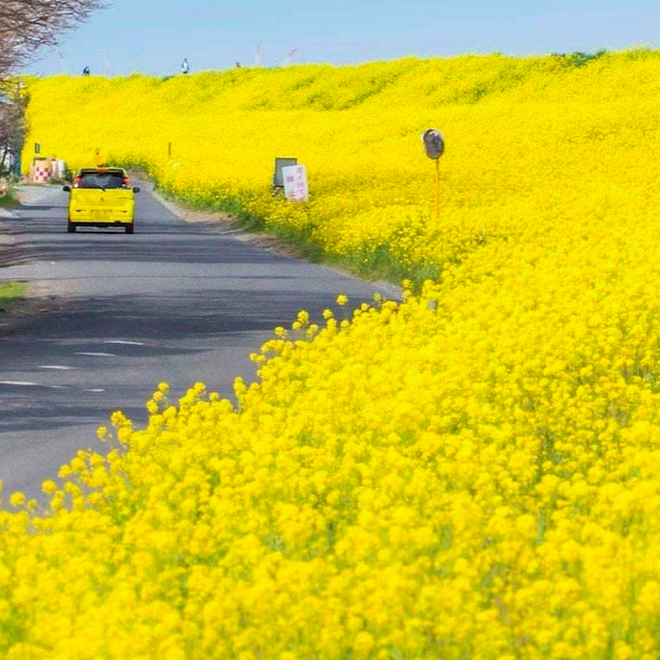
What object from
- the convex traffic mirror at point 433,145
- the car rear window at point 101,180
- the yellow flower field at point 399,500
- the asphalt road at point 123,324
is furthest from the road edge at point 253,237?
the yellow flower field at point 399,500

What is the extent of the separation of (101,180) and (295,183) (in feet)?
16.0

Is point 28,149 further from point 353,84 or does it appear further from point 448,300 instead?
point 448,300

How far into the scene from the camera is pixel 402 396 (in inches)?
458

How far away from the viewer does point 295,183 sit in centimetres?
5700

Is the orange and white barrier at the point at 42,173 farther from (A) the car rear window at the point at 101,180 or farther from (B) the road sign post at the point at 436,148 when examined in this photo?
(B) the road sign post at the point at 436,148

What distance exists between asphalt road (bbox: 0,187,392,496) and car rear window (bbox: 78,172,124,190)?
3656 millimetres

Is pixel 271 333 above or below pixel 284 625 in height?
below

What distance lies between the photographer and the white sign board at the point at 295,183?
56594 mm

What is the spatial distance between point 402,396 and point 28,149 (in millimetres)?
131653

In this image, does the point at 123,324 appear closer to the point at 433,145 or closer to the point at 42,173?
the point at 433,145

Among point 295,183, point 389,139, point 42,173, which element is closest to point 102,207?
point 295,183

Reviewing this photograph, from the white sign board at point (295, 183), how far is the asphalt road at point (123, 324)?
17.4 feet

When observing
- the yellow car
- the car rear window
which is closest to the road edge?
the yellow car

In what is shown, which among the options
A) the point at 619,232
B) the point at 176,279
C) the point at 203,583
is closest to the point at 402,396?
the point at 203,583
